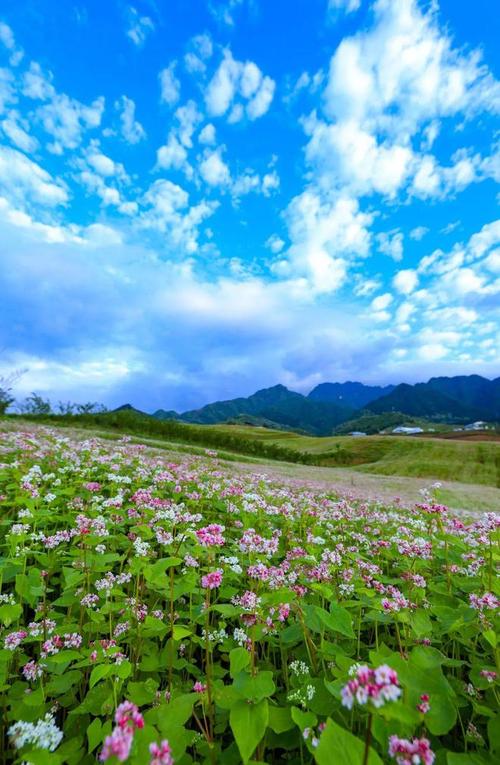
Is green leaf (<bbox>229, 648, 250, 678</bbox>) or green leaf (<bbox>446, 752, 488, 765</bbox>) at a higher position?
green leaf (<bbox>229, 648, 250, 678</bbox>)

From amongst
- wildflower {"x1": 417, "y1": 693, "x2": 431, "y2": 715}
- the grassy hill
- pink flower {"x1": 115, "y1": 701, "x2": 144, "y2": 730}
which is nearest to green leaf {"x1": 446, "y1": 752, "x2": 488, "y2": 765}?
wildflower {"x1": 417, "y1": 693, "x2": 431, "y2": 715}

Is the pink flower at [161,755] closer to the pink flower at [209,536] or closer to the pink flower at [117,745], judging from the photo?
the pink flower at [117,745]

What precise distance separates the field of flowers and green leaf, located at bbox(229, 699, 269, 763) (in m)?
0.01

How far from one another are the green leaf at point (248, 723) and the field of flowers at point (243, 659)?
0.01 meters

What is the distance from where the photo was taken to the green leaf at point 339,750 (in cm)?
178

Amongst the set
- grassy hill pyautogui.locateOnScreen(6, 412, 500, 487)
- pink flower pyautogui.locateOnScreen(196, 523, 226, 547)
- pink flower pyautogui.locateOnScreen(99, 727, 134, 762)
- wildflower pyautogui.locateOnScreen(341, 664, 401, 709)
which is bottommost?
grassy hill pyautogui.locateOnScreen(6, 412, 500, 487)

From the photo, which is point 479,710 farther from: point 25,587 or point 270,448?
point 270,448

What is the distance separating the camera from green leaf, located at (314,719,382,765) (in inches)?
70.1

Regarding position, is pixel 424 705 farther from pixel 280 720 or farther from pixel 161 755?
pixel 161 755

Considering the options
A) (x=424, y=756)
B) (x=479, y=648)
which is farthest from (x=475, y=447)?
(x=424, y=756)

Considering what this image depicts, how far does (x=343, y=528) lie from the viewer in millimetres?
8156

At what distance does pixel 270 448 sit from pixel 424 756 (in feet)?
193

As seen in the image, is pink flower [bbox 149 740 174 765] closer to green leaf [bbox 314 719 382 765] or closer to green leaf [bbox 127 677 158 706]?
green leaf [bbox 314 719 382 765]

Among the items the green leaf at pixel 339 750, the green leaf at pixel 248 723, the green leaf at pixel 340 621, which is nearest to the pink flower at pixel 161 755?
the green leaf at pixel 248 723
